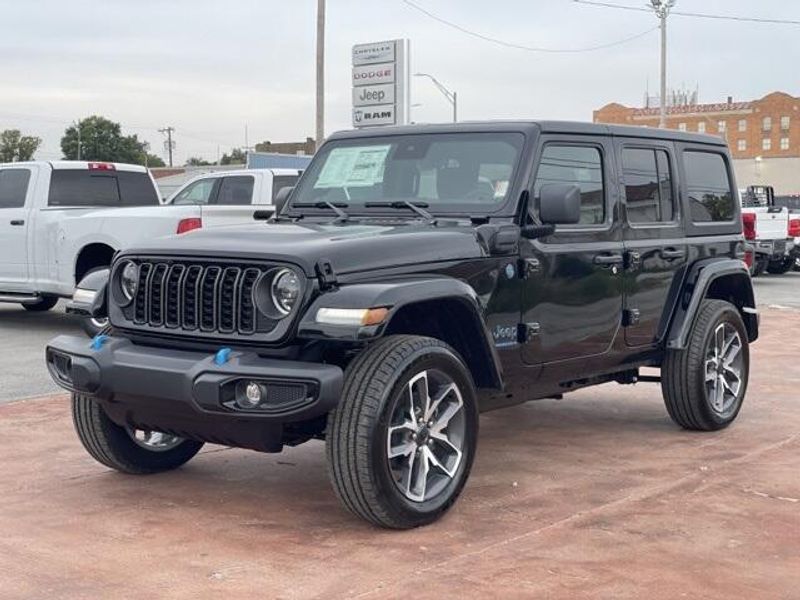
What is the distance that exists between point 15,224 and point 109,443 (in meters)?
8.00

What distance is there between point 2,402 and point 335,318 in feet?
15.1

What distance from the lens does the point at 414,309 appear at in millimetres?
5348

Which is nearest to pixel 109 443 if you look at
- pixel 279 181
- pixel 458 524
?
pixel 458 524

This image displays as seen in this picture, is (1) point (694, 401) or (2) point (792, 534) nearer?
(2) point (792, 534)

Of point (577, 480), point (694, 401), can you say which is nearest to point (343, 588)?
point (577, 480)

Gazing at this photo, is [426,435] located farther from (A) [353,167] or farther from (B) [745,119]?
(B) [745,119]

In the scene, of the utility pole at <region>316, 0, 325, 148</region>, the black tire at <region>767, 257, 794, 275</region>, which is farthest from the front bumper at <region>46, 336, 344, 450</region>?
the black tire at <region>767, 257, 794, 275</region>

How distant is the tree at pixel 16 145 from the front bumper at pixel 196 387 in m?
80.2

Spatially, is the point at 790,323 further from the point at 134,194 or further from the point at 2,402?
the point at 2,402

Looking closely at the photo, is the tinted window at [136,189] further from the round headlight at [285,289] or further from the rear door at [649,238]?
the round headlight at [285,289]

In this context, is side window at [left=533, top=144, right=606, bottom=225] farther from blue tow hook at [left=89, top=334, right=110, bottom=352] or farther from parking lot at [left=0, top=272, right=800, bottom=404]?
parking lot at [left=0, top=272, right=800, bottom=404]

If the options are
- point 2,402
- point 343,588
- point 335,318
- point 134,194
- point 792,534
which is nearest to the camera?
point 343,588

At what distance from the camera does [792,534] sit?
5.21 metres

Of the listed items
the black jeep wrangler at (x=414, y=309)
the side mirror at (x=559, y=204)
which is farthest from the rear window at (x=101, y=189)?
the side mirror at (x=559, y=204)
